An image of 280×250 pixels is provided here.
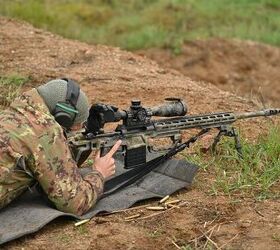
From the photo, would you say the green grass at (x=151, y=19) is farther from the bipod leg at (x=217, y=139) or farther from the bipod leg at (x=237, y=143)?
the bipod leg at (x=237, y=143)

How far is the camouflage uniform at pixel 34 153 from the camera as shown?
16.5 feet

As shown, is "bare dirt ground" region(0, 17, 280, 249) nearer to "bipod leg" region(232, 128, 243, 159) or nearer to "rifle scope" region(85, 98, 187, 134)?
"bipod leg" region(232, 128, 243, 159)

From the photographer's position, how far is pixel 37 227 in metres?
5.02

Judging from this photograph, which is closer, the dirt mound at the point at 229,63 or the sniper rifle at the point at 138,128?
the sniper rifle at the point at 138,128

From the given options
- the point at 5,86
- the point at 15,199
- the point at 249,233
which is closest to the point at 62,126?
the point at 15,199

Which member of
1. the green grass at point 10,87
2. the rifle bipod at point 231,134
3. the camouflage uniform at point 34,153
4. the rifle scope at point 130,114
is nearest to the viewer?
the camouflage uniform at point 34,153

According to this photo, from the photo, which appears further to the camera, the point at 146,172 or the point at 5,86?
the point at 5,86

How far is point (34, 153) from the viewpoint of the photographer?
5.01 meters

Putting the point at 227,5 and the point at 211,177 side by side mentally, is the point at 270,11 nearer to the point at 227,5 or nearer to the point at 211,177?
the point at 227,5

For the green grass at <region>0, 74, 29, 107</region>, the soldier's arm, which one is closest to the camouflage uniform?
the soldier's arm

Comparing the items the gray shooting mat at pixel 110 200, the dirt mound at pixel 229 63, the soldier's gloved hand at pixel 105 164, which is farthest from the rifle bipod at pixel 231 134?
the dirt mound at pixel 229 63

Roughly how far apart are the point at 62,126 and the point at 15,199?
66cm

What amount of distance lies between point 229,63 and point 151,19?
2.96m

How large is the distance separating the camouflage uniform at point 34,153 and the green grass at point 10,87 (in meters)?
2.81
